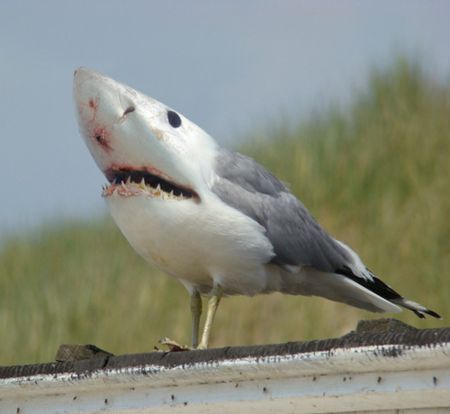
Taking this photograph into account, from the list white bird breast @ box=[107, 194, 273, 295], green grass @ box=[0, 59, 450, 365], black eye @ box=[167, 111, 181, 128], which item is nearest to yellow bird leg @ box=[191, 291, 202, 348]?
white bird breast @ box=[107, 194, 273, 295]

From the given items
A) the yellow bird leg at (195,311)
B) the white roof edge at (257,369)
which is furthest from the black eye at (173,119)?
the white roof edge at (257,369)

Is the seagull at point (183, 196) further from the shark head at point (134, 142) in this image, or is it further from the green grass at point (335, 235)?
the green grass at point (335, 235)

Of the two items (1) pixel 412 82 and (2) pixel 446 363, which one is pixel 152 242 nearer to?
(2) pixel 446 363

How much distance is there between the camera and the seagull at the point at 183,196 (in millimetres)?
5660

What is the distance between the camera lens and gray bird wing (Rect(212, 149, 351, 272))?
5941 millimetres

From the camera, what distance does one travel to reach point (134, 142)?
5.64 meters

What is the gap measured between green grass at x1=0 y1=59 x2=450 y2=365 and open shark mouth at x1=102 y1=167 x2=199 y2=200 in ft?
25.5

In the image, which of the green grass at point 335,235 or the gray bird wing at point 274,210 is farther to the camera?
the green grass at point 335,235

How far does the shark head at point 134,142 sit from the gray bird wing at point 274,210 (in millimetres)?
171

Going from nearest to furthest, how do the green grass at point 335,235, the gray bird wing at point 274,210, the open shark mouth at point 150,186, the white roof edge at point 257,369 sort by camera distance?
1. the white roof edge at point 257,369
2. the open shark mouth at point 150,186
3. the gray bird wing at point 274,210
4. the green grass at point 335,235

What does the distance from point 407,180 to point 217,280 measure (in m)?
9.56

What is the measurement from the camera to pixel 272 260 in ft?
20.2

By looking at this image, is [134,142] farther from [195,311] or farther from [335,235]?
[335,235]

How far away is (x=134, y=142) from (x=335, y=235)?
9490 mm
